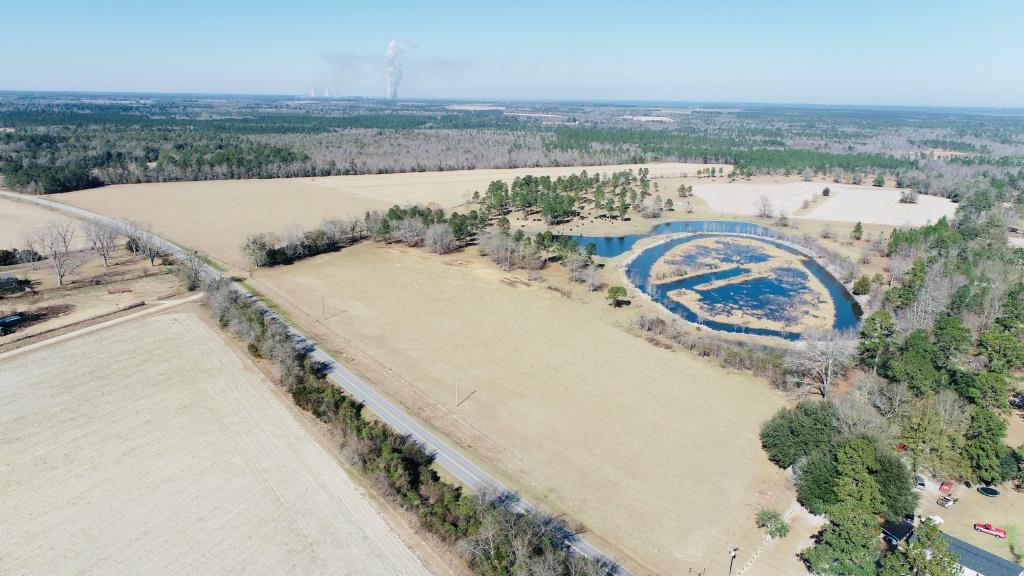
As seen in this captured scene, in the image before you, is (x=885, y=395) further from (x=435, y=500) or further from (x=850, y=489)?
(x=435, y=500)

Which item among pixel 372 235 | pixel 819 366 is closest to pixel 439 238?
pixel 372 235

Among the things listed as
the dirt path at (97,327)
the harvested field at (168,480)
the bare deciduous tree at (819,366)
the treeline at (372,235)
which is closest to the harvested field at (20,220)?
the treeline at (372,235)

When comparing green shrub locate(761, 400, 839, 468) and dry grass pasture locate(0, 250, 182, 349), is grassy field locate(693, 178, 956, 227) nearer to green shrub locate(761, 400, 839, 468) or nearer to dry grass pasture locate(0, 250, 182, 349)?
green shrub locate(761, 400, 839, 468)

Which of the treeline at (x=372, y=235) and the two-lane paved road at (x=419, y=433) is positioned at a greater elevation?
the treeline at (x=372, y=235)

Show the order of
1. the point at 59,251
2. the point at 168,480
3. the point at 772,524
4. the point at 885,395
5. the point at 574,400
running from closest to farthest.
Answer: the point at 772,524 < the point at 168,480 < the point at 885,395 < the point at 574,400 < the point at 59,251

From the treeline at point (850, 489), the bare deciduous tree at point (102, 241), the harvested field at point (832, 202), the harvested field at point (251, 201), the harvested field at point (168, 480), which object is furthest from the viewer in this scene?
the harvested field at point (832, 202)

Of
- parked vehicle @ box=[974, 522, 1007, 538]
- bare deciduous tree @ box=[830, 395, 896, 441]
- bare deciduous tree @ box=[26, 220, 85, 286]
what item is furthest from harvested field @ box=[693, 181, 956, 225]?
bare deciduous tree @ box=[26, 220, 85, 286]

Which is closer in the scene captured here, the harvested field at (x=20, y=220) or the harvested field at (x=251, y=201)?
the harvested field at (x=20, y=220)

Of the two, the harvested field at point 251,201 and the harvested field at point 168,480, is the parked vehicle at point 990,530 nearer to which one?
the harvested field at point 168,480
